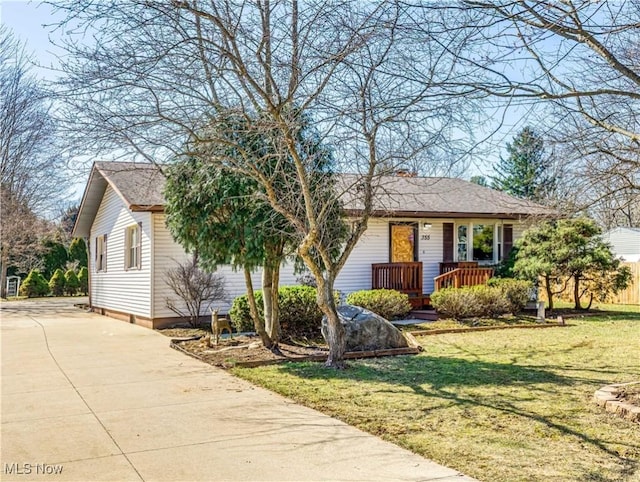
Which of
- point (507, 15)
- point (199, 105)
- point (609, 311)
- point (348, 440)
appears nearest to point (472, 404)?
point (348, 440)

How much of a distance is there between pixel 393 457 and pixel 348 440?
1.85 feet

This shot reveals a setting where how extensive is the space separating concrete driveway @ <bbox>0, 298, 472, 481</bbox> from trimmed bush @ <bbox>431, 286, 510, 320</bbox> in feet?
23.9

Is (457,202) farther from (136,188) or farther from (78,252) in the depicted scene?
(78,252)

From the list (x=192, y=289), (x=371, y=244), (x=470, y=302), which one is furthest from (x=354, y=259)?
(x=192, y=289)

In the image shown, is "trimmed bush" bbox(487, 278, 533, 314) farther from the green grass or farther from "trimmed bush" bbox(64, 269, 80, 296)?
"trimmed bush" bbox(64, 269, 80, 296)

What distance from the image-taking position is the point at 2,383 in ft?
25.6

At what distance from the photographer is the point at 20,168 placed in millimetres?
27094

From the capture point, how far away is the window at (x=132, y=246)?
624 inches

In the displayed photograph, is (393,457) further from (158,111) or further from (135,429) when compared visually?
(158,111)

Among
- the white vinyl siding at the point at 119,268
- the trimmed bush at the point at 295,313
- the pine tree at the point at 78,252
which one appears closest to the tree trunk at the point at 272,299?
the trimmed bush at the point at 295,313

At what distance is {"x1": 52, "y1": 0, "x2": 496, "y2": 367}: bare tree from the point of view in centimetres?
604

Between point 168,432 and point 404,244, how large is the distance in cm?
1297

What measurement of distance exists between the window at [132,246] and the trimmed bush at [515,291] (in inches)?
373

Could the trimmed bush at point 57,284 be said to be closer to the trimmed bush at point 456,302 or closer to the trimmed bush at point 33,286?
the trimmed bush at point 33,286
